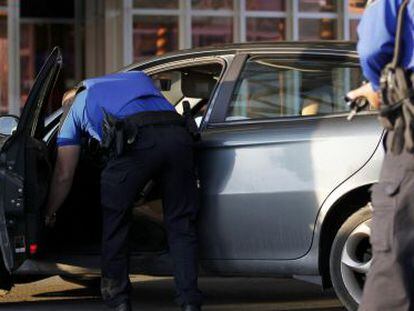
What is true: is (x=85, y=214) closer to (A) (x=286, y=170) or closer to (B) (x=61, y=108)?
(B) (x=61, y=108)

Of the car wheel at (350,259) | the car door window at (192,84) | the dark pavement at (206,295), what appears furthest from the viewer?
the dark pavement at (206,295)

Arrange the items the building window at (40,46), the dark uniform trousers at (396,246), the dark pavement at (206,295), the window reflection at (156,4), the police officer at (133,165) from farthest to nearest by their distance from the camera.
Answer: the building window at (40,46), the window reflection at (156,4), the dark pavement at (206,295), the police officer at (133,165), the dark uniform trousers at (396,246)

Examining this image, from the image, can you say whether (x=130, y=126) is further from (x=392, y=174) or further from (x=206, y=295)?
(x=392, y=174)

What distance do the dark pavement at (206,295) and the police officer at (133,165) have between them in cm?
90

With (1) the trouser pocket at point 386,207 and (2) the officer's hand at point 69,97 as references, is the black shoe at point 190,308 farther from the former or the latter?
(1) the trouser pocket at point 386,207

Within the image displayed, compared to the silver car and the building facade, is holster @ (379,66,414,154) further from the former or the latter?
the building facade

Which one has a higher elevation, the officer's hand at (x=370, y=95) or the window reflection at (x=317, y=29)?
the window reflection at (x=317, y=29)

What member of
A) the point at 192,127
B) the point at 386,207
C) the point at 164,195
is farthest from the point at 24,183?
the point at 386,207

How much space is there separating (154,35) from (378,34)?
10.2 meters

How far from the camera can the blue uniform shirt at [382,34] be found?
3055 millimetres

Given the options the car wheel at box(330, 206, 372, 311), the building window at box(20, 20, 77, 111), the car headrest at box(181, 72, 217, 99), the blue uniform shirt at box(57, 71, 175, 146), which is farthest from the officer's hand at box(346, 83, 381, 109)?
the building window at box(20, 20, 77, 111)

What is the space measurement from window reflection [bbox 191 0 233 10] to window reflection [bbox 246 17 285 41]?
1.22ft

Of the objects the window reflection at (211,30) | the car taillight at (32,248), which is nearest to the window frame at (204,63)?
the car taillight at (32,248)

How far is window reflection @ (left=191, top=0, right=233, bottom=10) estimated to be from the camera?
13117 mm
